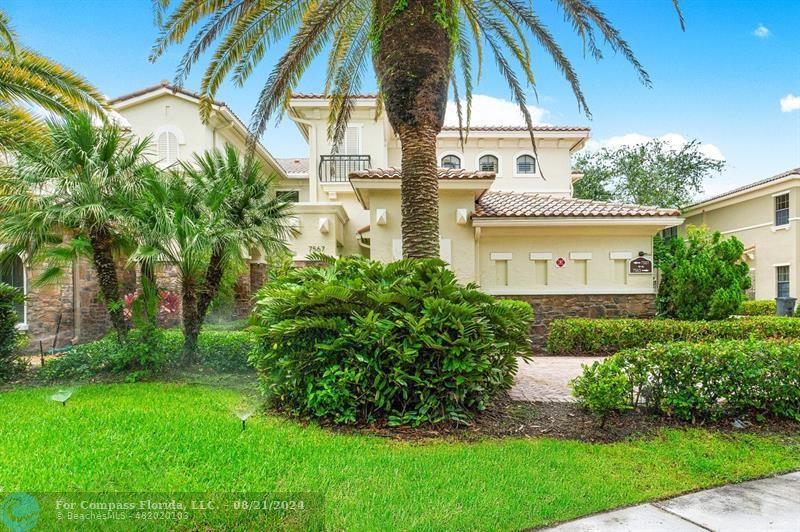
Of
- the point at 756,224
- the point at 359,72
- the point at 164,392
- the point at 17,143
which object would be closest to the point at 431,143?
the point at 359,72

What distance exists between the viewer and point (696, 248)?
13062 millimetres

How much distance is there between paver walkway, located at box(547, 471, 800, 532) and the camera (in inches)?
130

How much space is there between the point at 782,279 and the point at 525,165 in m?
14.0

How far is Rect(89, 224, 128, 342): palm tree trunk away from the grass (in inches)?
135

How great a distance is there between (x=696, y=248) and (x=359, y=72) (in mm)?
10715

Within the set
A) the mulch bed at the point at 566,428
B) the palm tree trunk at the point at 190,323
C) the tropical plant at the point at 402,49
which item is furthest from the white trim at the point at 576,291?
the palm tree trunk at the point at 190,323

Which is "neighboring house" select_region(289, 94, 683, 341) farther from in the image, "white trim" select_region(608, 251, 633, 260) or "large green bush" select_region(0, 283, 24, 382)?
"large green bush" select_region(0, 283, 24, 382)

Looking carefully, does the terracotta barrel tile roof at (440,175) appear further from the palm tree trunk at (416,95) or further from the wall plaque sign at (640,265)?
the wall plaque sign at (640,265)

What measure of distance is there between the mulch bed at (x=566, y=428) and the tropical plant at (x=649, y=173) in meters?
29.6

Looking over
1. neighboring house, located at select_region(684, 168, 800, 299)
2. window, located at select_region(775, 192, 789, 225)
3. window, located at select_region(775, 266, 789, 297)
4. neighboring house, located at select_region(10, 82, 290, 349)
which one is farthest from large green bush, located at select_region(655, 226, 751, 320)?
window, located at select_region(775, 192, 789, 225)

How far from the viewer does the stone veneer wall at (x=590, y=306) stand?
43.5 feet

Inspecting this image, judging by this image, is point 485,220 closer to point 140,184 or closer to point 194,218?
point 194,218

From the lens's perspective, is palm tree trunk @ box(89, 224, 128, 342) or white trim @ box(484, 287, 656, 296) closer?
palm tree trunk @ box(89, 224, 128, 342)

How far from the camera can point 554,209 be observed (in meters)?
13.3
